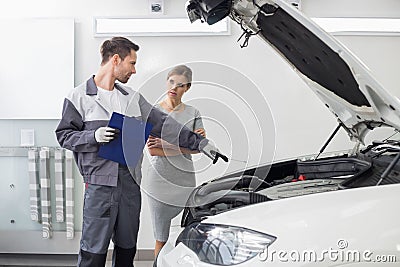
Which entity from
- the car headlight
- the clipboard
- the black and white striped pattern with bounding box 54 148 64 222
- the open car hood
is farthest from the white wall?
the car headlight

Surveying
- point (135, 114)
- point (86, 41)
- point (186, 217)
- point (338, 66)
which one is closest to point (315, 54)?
point (338, 66)

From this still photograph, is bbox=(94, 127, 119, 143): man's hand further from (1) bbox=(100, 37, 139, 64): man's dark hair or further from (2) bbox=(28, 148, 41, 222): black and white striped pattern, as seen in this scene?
(2) bbox=(28, 148, 41, 222): black and white striped pattern

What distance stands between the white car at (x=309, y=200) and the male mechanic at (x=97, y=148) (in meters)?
0.62

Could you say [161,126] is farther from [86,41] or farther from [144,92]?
[86,41]

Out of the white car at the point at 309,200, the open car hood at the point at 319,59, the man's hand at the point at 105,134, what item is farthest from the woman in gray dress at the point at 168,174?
the open car hood at the point at 319,59

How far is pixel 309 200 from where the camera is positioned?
57.4 inches

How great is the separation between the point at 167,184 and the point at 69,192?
3.66 ft

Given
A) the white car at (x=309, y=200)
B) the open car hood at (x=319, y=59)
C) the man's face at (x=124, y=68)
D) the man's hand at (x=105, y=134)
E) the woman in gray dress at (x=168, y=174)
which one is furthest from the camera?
the woman in gray dress at (x=168, y=174)

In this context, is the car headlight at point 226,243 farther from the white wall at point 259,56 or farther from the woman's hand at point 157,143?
the white wall at point 259,56

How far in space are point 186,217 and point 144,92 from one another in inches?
46.1

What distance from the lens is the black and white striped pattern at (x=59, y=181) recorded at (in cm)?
362

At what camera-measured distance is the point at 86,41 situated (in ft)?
12.0

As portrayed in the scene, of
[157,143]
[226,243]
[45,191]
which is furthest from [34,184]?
[226,243]

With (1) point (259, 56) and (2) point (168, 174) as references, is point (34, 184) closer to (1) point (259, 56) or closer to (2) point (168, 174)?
(2) point (168, 174)
